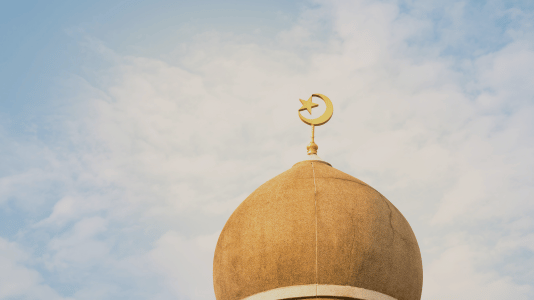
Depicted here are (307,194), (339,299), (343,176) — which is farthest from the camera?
(343,176)

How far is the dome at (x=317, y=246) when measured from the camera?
834 centimetres

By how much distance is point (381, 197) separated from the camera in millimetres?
9406

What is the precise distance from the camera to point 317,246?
8.38 meters

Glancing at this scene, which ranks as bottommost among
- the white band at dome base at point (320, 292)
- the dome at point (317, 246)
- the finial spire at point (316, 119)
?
the white band at dome base at point (320, 292)

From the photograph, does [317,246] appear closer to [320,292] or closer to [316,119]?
[320,292]

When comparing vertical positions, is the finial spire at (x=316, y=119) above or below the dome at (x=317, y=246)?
above

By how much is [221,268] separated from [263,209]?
1.06 m

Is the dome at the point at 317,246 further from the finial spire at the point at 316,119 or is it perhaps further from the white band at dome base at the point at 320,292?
the finial spire at the point at 316,119

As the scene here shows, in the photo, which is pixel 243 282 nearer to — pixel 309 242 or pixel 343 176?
pixel 309 242

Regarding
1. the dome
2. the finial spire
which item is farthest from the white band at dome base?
the finial spire

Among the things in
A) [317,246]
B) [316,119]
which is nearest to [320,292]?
[317,246]

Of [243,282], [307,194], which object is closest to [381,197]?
[307,194]

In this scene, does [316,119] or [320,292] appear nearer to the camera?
[320,292]

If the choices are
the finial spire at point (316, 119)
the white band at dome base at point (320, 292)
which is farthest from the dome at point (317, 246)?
the finial spire at point (316, 119)
